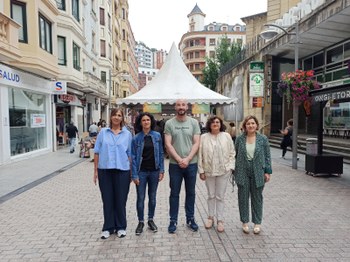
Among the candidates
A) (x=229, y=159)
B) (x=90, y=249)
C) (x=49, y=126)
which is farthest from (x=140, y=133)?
(x=49, y=126)

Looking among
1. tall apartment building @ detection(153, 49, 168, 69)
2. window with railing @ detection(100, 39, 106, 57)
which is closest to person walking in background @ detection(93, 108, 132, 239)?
window with railing @ detection(100, 39, 106, 57)

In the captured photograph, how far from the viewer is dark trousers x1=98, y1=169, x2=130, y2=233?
4.28m

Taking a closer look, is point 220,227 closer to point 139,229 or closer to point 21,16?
point 139,229

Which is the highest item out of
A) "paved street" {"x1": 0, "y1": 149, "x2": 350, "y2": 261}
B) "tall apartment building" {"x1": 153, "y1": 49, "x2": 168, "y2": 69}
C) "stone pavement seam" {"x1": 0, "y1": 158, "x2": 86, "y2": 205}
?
"tall apartment building" {"x1": 153, "y1": 49, "x2": 168, "y2": 69}

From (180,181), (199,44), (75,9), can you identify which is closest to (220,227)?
(180,181)

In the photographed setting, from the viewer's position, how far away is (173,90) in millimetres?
14656

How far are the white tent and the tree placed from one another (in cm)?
2182

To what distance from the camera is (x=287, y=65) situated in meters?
19.7

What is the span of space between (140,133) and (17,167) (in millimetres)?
8578

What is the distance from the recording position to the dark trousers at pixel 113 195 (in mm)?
4277

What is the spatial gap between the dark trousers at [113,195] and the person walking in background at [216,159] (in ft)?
3.64

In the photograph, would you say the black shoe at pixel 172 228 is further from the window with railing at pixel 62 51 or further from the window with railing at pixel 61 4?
the window with railing at pixel 61 4

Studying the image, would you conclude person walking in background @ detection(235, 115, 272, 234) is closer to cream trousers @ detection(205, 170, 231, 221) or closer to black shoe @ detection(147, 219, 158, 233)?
cream trousers @ detection(205, 170, 231, 221)

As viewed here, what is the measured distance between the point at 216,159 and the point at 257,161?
0.58 m
